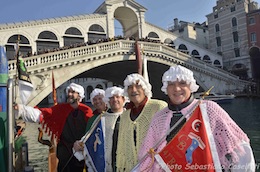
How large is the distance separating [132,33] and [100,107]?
78.8 ft

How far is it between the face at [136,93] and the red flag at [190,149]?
745mm

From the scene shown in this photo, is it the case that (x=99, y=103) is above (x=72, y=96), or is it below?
below

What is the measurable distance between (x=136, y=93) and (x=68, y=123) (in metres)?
1.34

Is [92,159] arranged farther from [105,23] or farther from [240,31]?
[240,31]

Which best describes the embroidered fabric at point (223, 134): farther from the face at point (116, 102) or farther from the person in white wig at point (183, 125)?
Answer: the face at point (116, 102)

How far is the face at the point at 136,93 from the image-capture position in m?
2.49

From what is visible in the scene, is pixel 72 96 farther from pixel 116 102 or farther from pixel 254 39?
pixel 254 39

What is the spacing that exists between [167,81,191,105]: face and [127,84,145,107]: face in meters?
0.62

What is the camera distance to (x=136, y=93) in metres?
2.49

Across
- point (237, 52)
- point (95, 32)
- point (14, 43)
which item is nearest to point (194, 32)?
point (237, 52)

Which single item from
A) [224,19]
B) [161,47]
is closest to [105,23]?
[161,47]

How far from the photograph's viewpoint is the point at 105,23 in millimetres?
23594

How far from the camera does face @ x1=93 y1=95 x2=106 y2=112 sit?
3.39 metres

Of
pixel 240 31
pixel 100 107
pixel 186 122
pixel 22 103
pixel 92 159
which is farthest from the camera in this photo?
pixel 240 31
